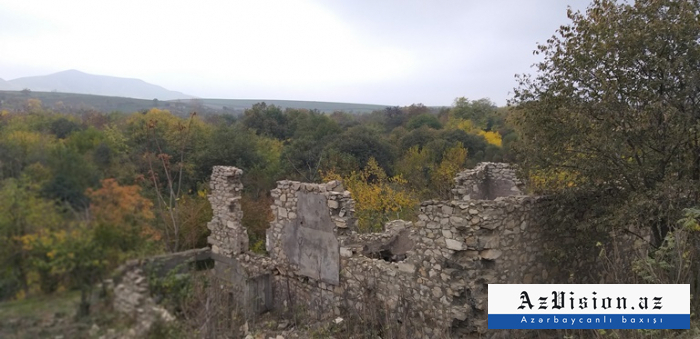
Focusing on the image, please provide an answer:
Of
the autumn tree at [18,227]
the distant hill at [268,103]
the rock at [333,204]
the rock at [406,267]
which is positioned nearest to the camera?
the autumn tree at [18,227]

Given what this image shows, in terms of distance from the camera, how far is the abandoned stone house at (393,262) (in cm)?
701

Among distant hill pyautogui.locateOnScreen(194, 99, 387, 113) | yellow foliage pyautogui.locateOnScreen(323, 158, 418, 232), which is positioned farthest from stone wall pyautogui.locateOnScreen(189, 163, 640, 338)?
yellow foliage pyautogui.locateOnScreen(323, 158, 418, 232)

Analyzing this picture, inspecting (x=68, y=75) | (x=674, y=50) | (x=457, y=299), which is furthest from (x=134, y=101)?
(x=674, y=50)

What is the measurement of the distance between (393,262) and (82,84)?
6814mm

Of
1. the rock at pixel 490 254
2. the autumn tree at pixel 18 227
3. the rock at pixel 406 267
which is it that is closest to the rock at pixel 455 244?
the rock at pixel 490 254

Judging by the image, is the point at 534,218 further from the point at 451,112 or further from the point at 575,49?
the point at 451,112

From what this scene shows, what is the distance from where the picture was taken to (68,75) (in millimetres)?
3049

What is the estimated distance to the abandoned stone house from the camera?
23.0 ft

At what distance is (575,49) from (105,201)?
7501mm

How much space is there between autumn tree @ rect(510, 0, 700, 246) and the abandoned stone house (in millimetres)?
1094

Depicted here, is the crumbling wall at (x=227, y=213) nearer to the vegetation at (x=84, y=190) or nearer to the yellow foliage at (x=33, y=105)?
the vegetation at (x=84, y=190)

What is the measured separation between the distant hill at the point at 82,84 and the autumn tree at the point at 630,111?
628 centimetres

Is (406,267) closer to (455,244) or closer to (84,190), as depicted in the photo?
(455,244)

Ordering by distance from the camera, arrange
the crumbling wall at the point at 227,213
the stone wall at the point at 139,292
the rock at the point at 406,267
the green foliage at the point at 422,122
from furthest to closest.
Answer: the green foliage at the point at 422,122 < the crumbling wall at the point at 227,213 < the rock at the point at 406,267 < the stone wall at the point at 139,292
